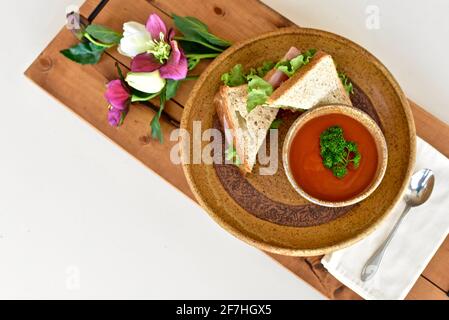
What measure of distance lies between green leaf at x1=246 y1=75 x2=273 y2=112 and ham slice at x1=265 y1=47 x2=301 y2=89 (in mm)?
26

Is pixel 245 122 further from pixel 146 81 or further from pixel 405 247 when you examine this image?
pixel 405 247

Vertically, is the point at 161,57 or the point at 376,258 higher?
the point at 161,57

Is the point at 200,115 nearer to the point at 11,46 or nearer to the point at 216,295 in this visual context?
the point at 216,295

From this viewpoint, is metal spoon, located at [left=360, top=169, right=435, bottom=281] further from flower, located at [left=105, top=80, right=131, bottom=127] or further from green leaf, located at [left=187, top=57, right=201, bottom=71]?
flower, located at [left=105, top=80, right=131, bottom=127]

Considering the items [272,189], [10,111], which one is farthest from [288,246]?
[10,111]

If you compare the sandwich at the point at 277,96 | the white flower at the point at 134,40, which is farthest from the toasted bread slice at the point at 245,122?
the white flower at the point at 134,40

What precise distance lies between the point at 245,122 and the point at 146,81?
26cm

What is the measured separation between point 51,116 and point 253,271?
0.75m

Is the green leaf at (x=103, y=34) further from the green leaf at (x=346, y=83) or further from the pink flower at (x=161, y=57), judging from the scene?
the green leaf at (x=346, y=83)

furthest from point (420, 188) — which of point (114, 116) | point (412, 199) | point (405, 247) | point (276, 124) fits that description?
point (114, 116)

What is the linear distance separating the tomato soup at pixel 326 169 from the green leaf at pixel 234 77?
Answer: 195 mm

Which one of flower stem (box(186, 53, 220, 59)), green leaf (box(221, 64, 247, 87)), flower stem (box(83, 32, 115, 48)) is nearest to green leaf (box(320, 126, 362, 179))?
green leaf (box(221, 64, 247, 87))

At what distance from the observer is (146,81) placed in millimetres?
1338

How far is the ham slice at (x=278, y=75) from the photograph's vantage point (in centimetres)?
130
